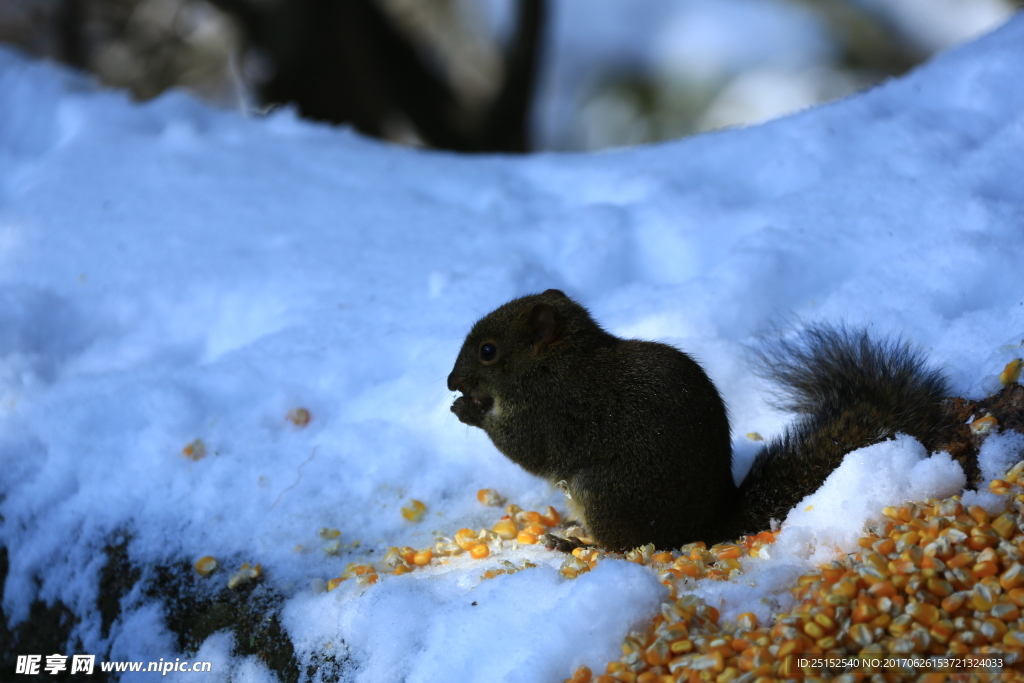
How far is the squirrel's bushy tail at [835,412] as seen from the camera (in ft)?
7.83

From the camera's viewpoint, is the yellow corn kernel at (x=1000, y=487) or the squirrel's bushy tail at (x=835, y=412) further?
the squirrel's bushy tail at (x=835, y=412)

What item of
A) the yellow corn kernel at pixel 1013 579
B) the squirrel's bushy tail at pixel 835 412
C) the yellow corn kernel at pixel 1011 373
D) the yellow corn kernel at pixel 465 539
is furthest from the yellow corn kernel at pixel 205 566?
the yellow corn kernel at pixel 1011 373

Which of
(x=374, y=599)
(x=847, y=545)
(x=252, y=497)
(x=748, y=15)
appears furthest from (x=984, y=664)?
(x=748, y=15)

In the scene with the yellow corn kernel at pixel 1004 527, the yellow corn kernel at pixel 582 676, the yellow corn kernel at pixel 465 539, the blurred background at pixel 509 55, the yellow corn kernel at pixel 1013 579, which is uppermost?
the blurred background at pixel 509 55

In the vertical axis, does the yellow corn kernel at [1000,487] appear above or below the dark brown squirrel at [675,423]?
below

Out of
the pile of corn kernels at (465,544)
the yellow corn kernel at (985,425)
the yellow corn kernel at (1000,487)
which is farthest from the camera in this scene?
the pile of corn kernels at (465,544)

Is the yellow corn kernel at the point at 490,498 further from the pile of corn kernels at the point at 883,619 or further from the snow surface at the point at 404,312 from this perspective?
the pile of corn kernels at the point at 883,619

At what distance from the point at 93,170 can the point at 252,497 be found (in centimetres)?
231

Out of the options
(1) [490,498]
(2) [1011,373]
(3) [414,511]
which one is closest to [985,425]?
(2) [1011,373]

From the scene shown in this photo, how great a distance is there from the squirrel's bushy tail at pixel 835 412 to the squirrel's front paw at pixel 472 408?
817 mm

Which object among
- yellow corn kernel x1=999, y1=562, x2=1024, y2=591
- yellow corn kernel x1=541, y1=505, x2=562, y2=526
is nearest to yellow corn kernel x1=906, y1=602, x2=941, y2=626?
yellow corn kernel x1=999, y1=562, x2=1024, y2=591

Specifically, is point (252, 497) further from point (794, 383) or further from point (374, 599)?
point (794, 383)

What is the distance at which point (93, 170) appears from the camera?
167 inches

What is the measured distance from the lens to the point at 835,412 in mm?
2467
